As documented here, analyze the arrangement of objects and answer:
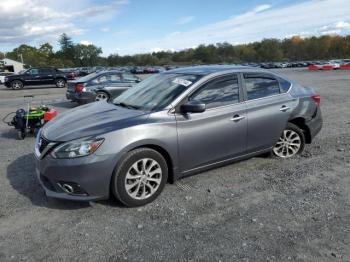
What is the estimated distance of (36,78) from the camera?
24125 millimetres

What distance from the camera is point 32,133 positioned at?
25.5 ft

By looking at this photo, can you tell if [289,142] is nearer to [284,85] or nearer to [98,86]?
[284,85]

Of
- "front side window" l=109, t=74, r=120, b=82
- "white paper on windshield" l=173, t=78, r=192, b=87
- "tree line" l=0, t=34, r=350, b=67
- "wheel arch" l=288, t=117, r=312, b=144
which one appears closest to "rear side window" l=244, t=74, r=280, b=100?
"wheel arch" l=288, t=117, r=312, b=144

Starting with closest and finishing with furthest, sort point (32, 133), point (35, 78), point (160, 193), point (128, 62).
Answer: point (160, 193)
point (32, 133)
point (35, 78)
point (128, 62)

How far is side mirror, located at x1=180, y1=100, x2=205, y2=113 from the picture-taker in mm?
4223

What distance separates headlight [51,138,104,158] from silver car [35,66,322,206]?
0.01m

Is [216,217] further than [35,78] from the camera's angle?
No

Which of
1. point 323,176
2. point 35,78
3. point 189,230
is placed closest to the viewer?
point 189,230

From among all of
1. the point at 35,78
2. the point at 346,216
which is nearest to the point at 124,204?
the point at 346,216

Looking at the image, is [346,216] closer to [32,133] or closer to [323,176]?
[323,176]

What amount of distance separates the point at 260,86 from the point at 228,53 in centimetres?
11454

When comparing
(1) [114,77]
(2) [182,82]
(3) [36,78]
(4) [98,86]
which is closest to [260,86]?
(2) [182,82]

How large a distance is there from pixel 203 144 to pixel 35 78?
2252 cm

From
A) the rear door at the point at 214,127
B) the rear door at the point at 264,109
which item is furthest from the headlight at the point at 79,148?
the rear door at the point at 264,109
